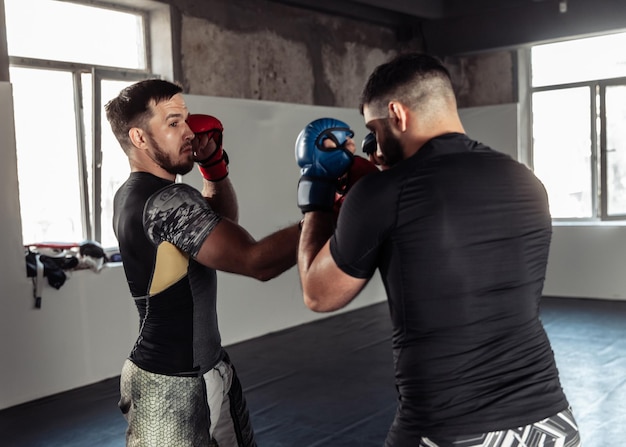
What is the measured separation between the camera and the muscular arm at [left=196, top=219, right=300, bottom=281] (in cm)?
147

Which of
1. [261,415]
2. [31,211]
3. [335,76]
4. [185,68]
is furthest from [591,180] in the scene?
[31,211]

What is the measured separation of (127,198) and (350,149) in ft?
1.81

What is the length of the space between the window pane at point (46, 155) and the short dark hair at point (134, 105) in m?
2.56

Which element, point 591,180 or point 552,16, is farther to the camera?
point 591,180

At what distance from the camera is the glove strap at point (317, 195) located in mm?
1366

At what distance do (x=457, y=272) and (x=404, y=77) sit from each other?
360 millimetres

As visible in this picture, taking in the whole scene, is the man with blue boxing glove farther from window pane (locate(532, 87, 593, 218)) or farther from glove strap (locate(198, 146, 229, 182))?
window pane (locate(532, 87, 593, 218))

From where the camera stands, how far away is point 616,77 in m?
6.06

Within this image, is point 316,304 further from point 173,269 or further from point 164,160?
point 164,160

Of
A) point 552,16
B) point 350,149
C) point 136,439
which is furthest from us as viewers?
point 552,16

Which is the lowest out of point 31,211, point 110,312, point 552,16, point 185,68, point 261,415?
point 261,415

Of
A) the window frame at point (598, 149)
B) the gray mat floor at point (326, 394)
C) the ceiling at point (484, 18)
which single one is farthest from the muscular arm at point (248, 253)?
the window frame at point (598, 149)

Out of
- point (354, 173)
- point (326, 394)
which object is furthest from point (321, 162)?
point (326, 394)

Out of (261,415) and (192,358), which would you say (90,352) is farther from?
(192,358)
